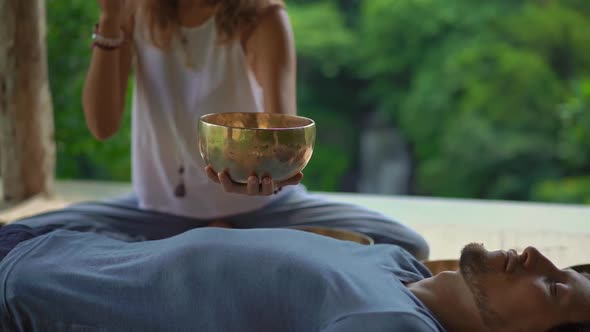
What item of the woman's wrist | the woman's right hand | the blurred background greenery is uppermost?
the woman's right hand

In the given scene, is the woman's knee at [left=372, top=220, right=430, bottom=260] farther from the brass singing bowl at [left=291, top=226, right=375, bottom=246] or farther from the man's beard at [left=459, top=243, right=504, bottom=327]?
the man's beard at [left=459, top=243, right=504, bottom=327]

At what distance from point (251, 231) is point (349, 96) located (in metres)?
7.24

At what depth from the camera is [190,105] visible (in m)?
2.34

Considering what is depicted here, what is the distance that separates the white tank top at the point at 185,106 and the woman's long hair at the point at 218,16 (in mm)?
26

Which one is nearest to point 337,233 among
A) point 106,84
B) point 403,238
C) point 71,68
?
point 403,238

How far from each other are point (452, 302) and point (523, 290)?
0.47 feet

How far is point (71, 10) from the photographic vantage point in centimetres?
416

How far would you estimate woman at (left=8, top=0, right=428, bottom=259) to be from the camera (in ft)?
7.37

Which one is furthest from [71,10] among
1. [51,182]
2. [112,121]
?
[112,121]

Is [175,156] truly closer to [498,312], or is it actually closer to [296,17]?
[498,312]

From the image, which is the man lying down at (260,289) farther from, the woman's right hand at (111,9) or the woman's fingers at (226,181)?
the woman's right hand at (111,9)

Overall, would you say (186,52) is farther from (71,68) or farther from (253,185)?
(71,68)

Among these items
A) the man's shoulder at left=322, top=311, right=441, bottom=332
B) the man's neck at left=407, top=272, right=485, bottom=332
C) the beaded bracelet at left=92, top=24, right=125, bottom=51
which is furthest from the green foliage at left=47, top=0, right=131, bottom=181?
the man's shoulder at left=322, top=311, right=441, bottom=332

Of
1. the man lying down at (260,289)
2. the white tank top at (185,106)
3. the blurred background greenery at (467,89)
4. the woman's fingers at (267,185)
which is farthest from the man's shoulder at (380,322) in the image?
the blurred background greenery at (467,89)
